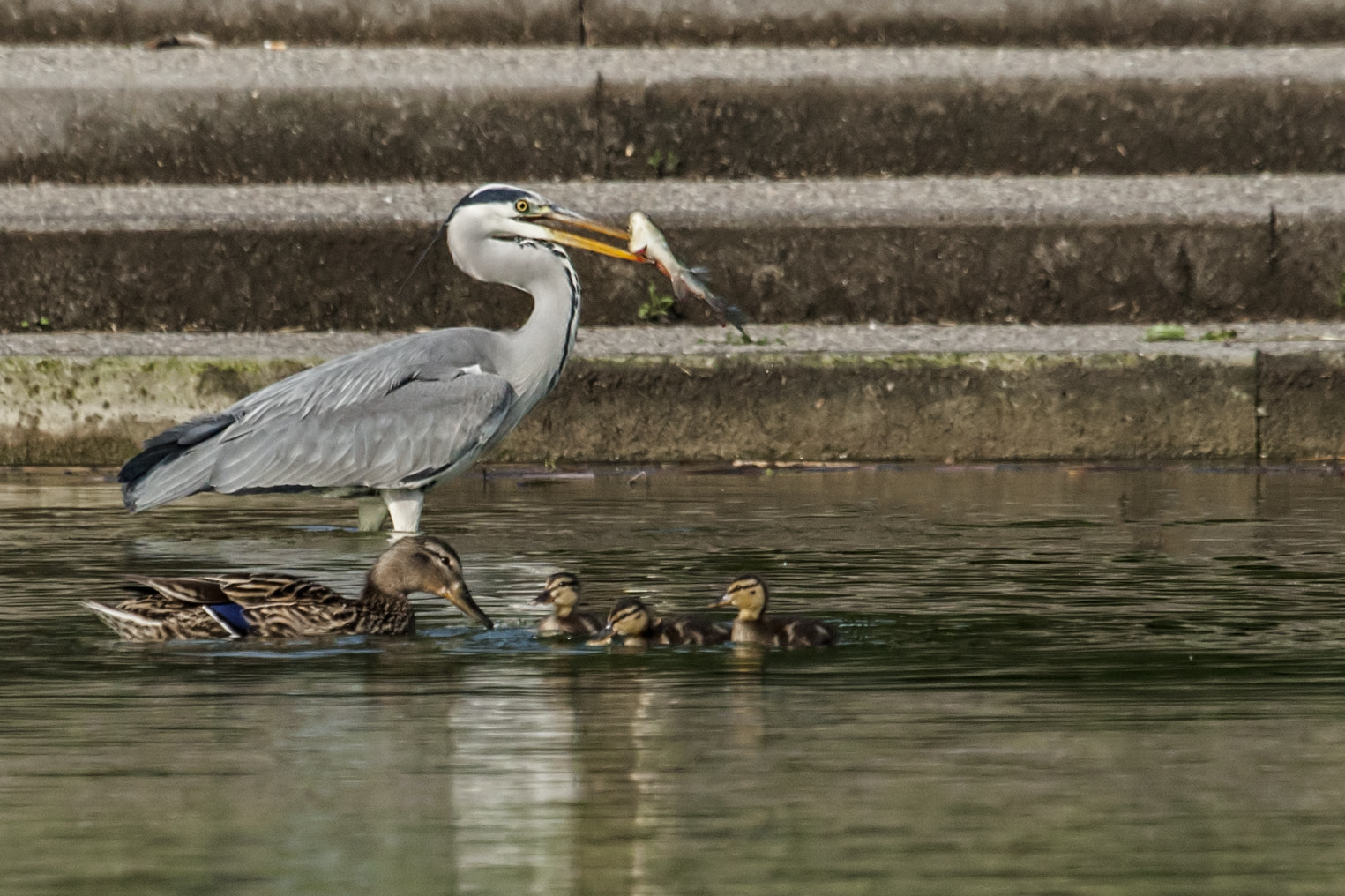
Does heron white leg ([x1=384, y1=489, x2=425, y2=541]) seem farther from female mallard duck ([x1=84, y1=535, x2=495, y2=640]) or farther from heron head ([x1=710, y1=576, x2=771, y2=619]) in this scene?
heron head ([x1=710, y1=576, x2=771, y2=619])

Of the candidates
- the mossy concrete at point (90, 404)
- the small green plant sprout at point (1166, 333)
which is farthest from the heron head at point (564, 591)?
the small green plant sprout at point (1166, 333)

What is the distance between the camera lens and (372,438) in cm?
975

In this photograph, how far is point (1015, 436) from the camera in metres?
11.9

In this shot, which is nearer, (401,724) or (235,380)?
(401,724)

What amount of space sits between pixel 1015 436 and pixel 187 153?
5244 mm

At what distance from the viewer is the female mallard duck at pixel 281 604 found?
23.0ft

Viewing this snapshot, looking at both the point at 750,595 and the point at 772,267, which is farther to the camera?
the point at 772,267

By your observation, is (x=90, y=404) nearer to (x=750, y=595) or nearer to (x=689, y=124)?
(x=689, y=124)

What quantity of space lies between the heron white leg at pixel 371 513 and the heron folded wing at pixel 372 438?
25 cm

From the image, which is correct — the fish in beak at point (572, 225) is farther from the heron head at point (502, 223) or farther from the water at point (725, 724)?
the water at point (725, 724)

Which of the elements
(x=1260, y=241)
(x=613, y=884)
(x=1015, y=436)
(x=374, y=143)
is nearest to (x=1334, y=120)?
(x=1260, y=241)

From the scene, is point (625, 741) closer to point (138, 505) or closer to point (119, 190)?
point (138, 505)

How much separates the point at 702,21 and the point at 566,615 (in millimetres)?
9305

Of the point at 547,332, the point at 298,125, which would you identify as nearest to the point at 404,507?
the point at 547,332
